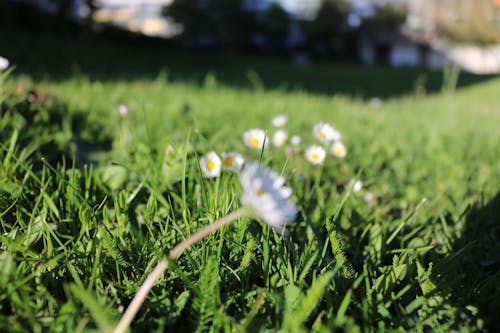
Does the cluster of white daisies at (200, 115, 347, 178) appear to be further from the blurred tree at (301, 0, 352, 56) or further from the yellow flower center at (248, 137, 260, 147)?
the blurred tree at (301, 0, 352, 56)

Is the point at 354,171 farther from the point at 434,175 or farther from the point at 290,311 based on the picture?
the point at 290,311

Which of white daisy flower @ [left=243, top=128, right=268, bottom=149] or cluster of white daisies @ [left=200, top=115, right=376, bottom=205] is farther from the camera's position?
white daisy flower @ [left=243, top=128, right=268, bottom=149]

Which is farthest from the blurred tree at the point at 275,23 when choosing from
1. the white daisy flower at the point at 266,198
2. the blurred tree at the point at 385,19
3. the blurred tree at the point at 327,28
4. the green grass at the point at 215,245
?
the white daisy flower at the point at 266,198

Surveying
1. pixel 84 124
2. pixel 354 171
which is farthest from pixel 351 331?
pixel 84 124

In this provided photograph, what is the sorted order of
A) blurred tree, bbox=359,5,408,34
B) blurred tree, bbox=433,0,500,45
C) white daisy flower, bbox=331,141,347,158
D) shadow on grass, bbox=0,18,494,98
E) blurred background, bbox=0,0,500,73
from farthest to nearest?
1. blurred tree, bbox=359,5,408,34
2. blurred tree, bbox=433,0,500,45
3. blurred background, bbox=0,0,500,73
4. shadow on grass, bbox=0,18,494,98
5. white daisy flower, bbox=331,141,347,158

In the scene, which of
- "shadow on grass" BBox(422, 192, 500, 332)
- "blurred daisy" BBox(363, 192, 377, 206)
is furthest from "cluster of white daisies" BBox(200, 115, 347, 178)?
"shadow on grass" BBox(422, 192, 500, 332)

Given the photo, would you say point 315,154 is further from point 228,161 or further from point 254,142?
point 228,161

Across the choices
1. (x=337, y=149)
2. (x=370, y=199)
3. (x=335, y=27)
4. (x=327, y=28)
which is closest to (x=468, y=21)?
(x=335, y=27)
